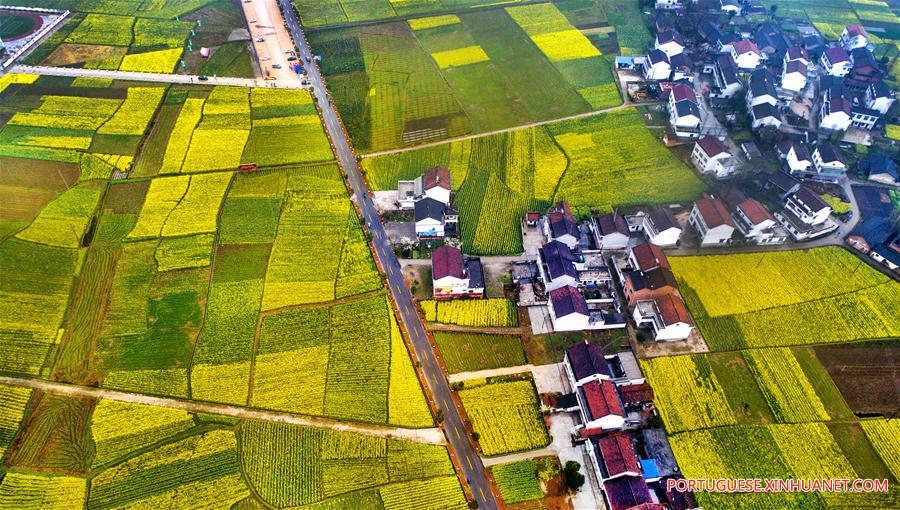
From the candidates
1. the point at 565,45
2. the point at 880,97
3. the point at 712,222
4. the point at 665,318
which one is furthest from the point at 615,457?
the point at 565,45

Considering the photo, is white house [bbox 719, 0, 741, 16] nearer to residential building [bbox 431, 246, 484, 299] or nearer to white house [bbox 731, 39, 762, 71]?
white house [bbox 731, 39, 762, 71]

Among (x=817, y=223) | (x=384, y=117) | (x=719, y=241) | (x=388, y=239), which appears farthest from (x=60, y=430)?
(x=817, y=223)

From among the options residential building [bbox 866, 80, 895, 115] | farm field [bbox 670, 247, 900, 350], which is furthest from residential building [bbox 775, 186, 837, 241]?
residential building [bbox 866, 80, 895, 115]

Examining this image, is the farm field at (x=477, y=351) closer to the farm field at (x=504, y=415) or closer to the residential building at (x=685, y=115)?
the farm field at (x=504, y=415)

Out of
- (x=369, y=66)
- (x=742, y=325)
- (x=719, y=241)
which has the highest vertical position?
(x=369, y=66)

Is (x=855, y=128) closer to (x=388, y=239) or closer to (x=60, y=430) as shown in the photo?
(x=388, y=239)

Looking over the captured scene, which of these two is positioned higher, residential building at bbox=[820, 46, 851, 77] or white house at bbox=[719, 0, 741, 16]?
white house at bbox=[719, 0, 741, 16]
